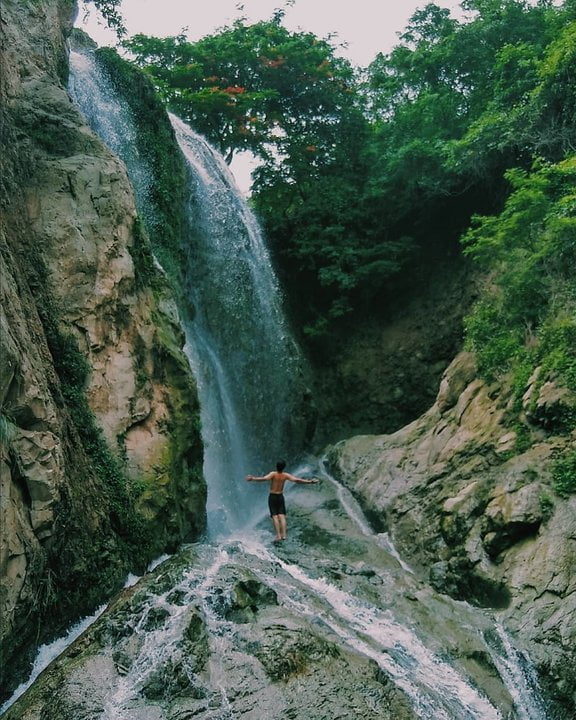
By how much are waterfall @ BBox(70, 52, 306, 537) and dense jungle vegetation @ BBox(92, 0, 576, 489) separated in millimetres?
1465

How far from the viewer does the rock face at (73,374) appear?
17.2ft

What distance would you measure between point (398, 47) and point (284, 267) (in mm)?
7195

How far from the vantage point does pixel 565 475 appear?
7.36 m

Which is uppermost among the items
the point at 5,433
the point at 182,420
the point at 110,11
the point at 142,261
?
the point at 110,11

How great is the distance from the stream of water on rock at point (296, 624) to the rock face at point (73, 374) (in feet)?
2.44

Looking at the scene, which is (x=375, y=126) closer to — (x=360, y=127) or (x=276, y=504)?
(x=360, y=127)

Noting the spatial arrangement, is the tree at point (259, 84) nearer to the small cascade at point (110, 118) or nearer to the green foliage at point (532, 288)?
the small cascade at point (110, 118)

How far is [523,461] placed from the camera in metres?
8.13

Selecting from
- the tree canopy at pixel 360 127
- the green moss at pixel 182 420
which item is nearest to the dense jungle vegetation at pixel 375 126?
the tree canopy at pixel 360 127

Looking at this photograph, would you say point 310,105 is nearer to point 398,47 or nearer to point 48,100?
point 398,47

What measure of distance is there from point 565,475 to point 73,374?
6.36m

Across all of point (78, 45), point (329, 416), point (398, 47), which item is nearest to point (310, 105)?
point (398, 47)

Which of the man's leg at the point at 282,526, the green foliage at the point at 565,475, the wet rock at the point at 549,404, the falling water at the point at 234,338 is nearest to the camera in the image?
the green foliage at the point at 565,475

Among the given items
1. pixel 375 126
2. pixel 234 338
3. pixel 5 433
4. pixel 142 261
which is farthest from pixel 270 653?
pixel 375 126
